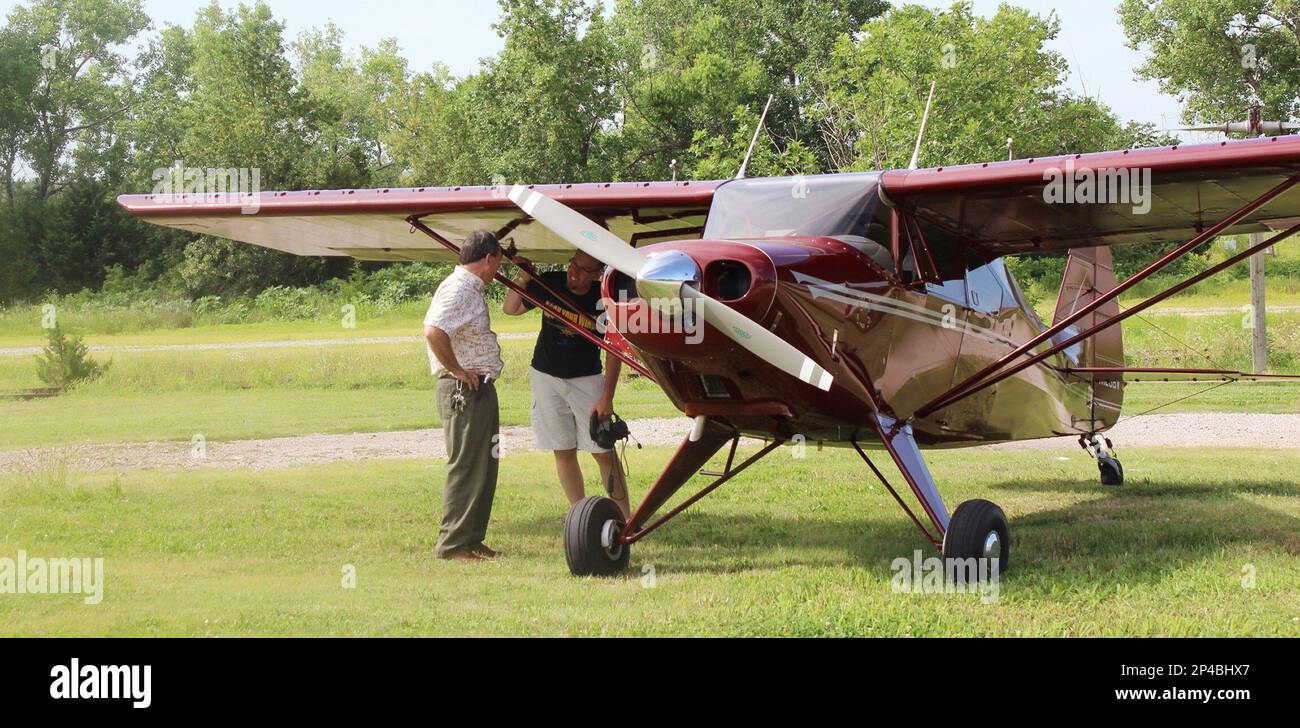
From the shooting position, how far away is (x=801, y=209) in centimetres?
688

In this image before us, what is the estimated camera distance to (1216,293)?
42938 mm

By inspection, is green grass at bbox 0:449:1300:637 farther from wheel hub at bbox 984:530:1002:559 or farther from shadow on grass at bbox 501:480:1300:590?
wheel hub at bbox 984:530:1002:559

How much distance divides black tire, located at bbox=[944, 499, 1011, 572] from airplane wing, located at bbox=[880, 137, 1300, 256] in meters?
2.03

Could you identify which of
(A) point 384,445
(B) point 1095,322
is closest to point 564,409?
(B) point 1095,322

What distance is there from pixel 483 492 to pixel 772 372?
99.4 inches

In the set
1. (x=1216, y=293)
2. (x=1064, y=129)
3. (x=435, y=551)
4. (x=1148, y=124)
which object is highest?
(x=1148, y=124)

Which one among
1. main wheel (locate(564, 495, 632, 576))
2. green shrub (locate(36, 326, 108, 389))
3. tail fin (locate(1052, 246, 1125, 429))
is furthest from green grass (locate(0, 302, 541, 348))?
main wheel (locate(564, 495, 632, 576))

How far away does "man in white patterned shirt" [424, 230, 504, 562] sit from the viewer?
7.59 metres

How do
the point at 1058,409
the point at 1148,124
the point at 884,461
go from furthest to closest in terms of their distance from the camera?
1. the point at 1148,124
2. the point at 884,461
3. the point at 1058,409

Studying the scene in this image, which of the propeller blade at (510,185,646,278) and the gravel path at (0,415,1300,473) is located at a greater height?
the propeller blade at (510,185,646,278)

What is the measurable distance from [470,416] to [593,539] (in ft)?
4.20

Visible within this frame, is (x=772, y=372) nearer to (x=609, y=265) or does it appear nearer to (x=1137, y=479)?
(x=609, y=265)

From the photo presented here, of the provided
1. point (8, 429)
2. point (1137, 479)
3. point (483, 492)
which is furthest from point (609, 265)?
point (8, 429)

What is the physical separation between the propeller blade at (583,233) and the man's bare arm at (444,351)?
1.13 metres
